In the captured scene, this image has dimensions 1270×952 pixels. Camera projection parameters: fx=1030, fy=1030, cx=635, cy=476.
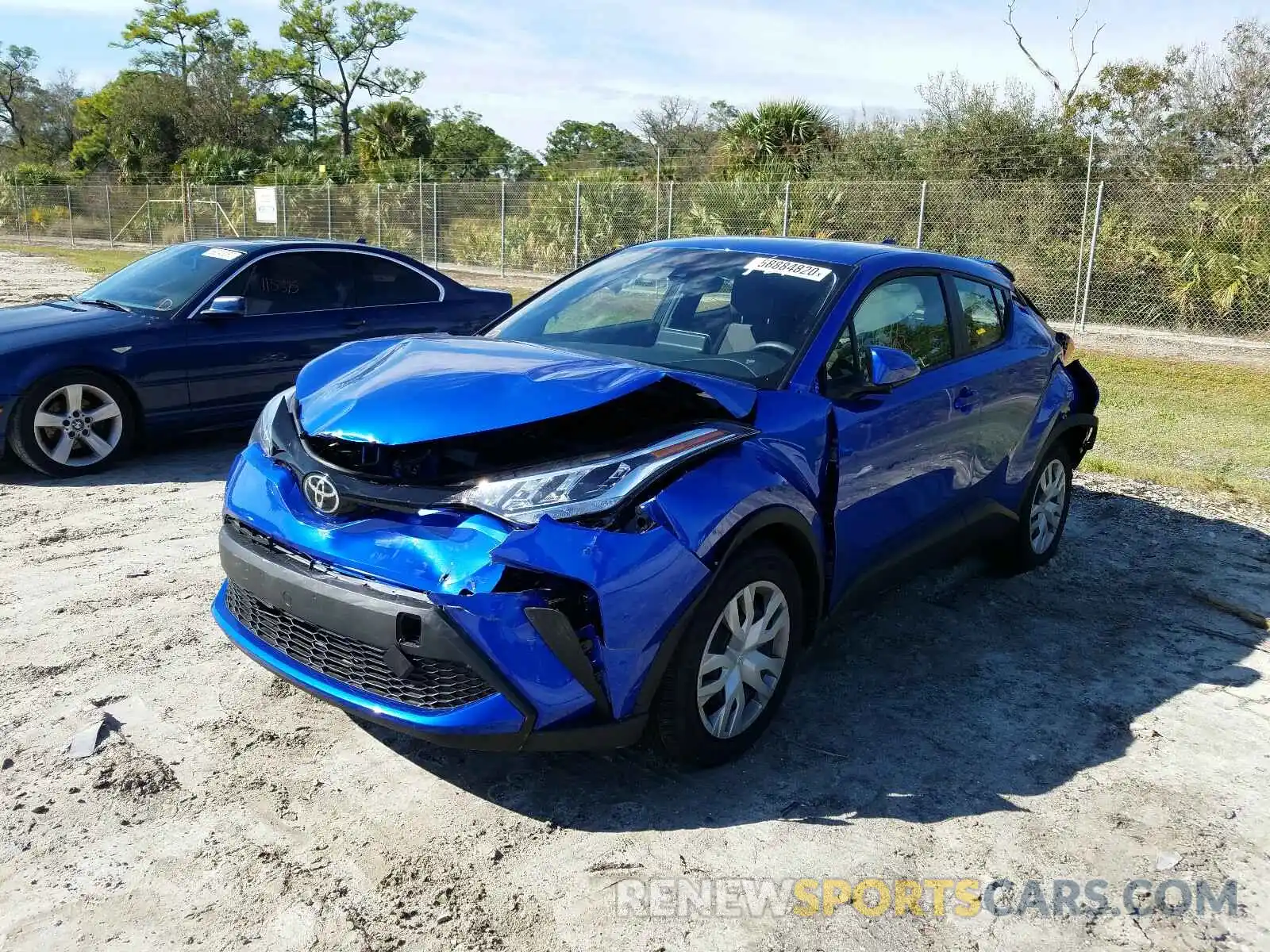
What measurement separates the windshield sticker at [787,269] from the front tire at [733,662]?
52.3 inches

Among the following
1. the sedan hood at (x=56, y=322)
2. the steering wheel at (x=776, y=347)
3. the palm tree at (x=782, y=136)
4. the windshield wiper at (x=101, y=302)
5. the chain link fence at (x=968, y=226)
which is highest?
the palm tree at (x=782, y=136)

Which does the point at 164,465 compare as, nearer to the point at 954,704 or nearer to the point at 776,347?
the point at 776,347

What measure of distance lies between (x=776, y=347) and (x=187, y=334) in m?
4.75

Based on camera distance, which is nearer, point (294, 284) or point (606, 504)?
point (606, 504)

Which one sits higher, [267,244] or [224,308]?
[267,244]

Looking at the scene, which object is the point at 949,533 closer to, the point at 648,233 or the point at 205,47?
the point at 648,233

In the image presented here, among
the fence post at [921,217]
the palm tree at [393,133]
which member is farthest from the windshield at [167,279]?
the palm tree at [393,133]

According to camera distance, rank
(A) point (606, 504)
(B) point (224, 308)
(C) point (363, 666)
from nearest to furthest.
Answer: (A) point (606, 504), (C) point (363, 666), (B) point (224, 308)

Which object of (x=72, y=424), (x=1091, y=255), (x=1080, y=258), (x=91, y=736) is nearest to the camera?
(x=91, y=736)

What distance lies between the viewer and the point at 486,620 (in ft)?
8.99

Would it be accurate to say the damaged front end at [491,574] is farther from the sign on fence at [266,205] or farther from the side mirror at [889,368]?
the sign on fence at [266,205]

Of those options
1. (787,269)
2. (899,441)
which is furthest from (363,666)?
(787,269)

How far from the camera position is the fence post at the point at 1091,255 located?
14.7 m

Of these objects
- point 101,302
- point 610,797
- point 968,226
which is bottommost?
point 610,797
